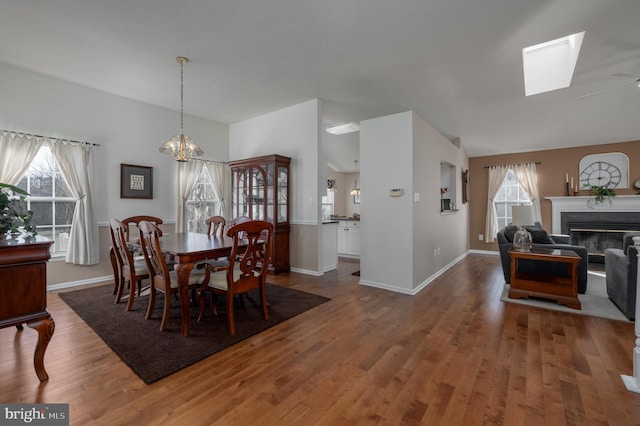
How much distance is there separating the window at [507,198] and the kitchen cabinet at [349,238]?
3.58m

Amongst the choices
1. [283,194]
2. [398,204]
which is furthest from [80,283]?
[398,204]

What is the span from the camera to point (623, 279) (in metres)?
2.91

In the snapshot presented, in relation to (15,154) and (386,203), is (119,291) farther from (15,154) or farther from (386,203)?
(386,203)

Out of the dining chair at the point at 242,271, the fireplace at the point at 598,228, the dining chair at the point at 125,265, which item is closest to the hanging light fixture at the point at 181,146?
the dining chair at the point at 125,265

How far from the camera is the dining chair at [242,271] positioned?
2469mm

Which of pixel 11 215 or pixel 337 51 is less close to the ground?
pixel 337 51

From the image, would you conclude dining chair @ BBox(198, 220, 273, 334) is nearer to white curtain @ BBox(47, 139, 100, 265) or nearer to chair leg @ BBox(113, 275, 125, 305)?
chair leg @ BBox(113, 275, 125, 305)

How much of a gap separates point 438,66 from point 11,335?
5.02m

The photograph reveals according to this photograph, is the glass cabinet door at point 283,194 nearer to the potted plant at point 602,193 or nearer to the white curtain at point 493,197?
the white curtain at point 493,197

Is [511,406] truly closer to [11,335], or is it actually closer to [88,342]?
[88,342]

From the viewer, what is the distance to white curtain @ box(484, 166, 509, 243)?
6.75m

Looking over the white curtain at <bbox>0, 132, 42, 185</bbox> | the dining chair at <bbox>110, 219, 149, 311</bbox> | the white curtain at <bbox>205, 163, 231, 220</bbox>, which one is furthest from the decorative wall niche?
the white curtain at <bbox>0, 132, 42, 185</bbox>

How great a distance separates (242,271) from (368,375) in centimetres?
138

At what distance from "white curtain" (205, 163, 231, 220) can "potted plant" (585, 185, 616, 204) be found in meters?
7.28
